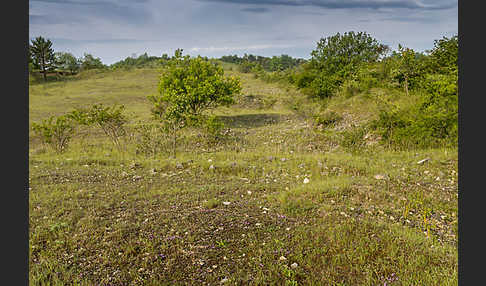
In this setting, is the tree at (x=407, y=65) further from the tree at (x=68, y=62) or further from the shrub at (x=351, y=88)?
the tree at (x=68, y=62)

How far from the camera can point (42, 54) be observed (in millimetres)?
43562

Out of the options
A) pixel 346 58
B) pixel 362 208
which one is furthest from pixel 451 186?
pixel 346 58

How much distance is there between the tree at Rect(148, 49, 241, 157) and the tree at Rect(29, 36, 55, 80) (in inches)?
1494

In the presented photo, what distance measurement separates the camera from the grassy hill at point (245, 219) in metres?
3.11

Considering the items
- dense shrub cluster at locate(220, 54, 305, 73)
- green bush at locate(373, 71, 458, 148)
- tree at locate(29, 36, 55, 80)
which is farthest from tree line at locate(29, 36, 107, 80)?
green bush at locate(373, 71, 458, 148)

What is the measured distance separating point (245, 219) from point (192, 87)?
35.2 feet

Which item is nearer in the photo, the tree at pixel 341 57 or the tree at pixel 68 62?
the tree at pixel 341 57

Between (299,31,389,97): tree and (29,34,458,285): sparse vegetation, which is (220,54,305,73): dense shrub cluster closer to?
(299,31,389,97): tree

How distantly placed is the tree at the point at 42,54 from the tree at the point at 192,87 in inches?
1494

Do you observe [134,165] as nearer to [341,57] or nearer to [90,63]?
[341,57]

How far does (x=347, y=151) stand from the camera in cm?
941

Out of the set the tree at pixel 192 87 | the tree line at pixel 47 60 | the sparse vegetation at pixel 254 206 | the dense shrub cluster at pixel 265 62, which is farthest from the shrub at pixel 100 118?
the dense shrub cluster at pixel 265 62
